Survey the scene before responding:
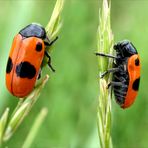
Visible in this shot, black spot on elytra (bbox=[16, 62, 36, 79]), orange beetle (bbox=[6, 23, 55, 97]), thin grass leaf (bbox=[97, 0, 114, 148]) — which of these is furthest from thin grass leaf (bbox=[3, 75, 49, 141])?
black spot on elytra (bbox=[16, 62, 36, 79])

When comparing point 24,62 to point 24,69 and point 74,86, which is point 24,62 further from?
point 74,86

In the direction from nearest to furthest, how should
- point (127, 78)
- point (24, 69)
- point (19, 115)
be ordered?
1. point (19, 115)
2. point (24, 69)
3. point (127, 78)

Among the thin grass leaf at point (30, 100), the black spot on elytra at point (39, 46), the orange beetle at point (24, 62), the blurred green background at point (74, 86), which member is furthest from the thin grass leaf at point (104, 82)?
the blurred green background at point (74, 86)

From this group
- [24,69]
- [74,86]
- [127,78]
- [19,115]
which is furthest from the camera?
[74,86]

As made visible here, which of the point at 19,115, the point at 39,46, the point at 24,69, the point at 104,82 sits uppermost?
the point at 39,46

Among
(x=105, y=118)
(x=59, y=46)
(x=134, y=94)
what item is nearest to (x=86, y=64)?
(x=59, y=46)

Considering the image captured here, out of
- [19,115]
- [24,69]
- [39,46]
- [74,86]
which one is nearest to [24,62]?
[24,69]

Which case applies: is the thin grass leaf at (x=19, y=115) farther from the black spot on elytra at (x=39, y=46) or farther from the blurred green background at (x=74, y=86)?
the blurred green background at (x=74, y=86)
